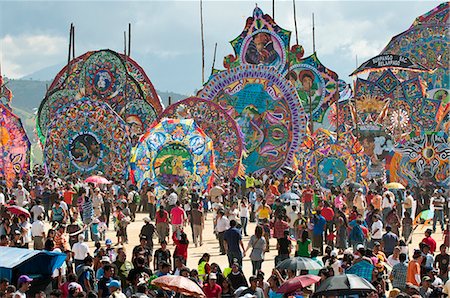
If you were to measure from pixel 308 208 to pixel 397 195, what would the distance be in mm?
2611

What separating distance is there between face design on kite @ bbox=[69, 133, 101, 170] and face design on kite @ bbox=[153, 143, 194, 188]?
4.45 m

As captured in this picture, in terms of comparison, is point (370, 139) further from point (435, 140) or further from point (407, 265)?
point (407, 265)

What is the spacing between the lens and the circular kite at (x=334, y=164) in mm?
33375

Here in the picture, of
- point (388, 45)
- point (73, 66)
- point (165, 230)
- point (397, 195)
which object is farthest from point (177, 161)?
point (388, 45)

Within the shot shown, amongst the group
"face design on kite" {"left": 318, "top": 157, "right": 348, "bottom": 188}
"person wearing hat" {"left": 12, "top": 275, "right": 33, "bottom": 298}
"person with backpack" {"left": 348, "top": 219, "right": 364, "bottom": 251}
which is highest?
"face design on kite" {"left": 318, "top": 157, "right": 348, "bottom": 188}

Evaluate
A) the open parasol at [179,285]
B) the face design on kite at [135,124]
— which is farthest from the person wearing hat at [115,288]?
the face design on kite at [135,124]

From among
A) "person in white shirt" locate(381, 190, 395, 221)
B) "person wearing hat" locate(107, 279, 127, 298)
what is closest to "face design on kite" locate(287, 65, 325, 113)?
"person in white shirt" locate(381, 190, 395, 221)

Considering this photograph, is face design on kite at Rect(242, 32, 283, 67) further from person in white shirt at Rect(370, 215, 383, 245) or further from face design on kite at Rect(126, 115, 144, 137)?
person in white shirt at Rect(370, 215, 383, 245)

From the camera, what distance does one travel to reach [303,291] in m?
13.7

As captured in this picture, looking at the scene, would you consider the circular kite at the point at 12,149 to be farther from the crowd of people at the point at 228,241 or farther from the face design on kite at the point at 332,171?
the face design on kite at the point at 332,171

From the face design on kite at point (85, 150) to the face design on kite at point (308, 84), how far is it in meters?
15.4

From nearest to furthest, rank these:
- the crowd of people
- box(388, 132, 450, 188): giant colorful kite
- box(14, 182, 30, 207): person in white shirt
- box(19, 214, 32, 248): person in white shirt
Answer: the crowd of people < box(19, 214, 32, 248): person in white shirt < box(14, 182, 30, 207): person in white shirt < box(388, 132, 450, 188): giant colorful kite

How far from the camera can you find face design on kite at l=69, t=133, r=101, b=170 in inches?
1383

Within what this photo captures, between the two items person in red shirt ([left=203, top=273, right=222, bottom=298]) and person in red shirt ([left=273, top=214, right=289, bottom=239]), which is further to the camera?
person in red shirt ([left=273, top=214, right=289, bottom=239])
